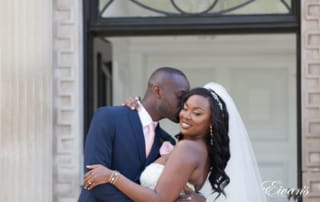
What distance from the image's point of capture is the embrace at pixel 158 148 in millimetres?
3342

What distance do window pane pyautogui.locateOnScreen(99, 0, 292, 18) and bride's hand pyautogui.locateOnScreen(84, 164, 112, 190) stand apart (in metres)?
2.65

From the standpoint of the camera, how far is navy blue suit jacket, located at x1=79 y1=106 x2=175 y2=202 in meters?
3.42

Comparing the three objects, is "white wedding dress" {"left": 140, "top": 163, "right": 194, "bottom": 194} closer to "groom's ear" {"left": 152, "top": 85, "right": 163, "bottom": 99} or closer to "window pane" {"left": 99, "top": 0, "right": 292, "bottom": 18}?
"groom's ear" {"left": 152, "top": 85, "right": 163, "bottom": 99}

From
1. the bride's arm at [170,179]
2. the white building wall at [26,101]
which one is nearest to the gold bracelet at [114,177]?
the bride's arm at [170,179]

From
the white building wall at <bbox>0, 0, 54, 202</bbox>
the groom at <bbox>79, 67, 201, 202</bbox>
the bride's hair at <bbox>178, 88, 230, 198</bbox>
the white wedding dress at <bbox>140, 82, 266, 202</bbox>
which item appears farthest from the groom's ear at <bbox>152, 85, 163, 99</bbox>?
the white building wall at <bbox>0, 0, 54, 202</bbox>

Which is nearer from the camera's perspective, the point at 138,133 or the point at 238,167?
the point at 138,133

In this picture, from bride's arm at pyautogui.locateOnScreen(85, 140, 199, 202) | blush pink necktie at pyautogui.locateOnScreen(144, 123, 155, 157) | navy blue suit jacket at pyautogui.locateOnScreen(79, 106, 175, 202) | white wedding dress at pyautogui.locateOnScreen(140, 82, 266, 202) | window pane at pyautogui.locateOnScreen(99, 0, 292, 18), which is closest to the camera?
bride's arm at pyautogui.locateOnScreen(85, 140, 199, 202)

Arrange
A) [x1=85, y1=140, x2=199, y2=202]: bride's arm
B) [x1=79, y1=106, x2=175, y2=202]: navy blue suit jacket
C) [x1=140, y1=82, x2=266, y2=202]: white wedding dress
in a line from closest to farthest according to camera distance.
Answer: [x1=85, y1=140, x2=199, y2=202]: bride's arm → [x1=79, y1=106, x2=175, y2=202]: navy blue suit jacket → [x1=140, y1=82, x2=266, y2=202]: white wedding dress

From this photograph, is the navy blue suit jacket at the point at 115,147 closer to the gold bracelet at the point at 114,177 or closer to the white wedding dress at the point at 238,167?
the gold bracelet at the point at 114,177

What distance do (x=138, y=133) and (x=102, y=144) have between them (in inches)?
6.7

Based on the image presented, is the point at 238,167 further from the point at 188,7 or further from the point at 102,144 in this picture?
the point at 102,144

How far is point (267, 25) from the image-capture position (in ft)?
19.1

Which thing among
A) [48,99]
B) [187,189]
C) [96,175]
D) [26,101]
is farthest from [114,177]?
[48,99]

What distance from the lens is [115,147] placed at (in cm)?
346
